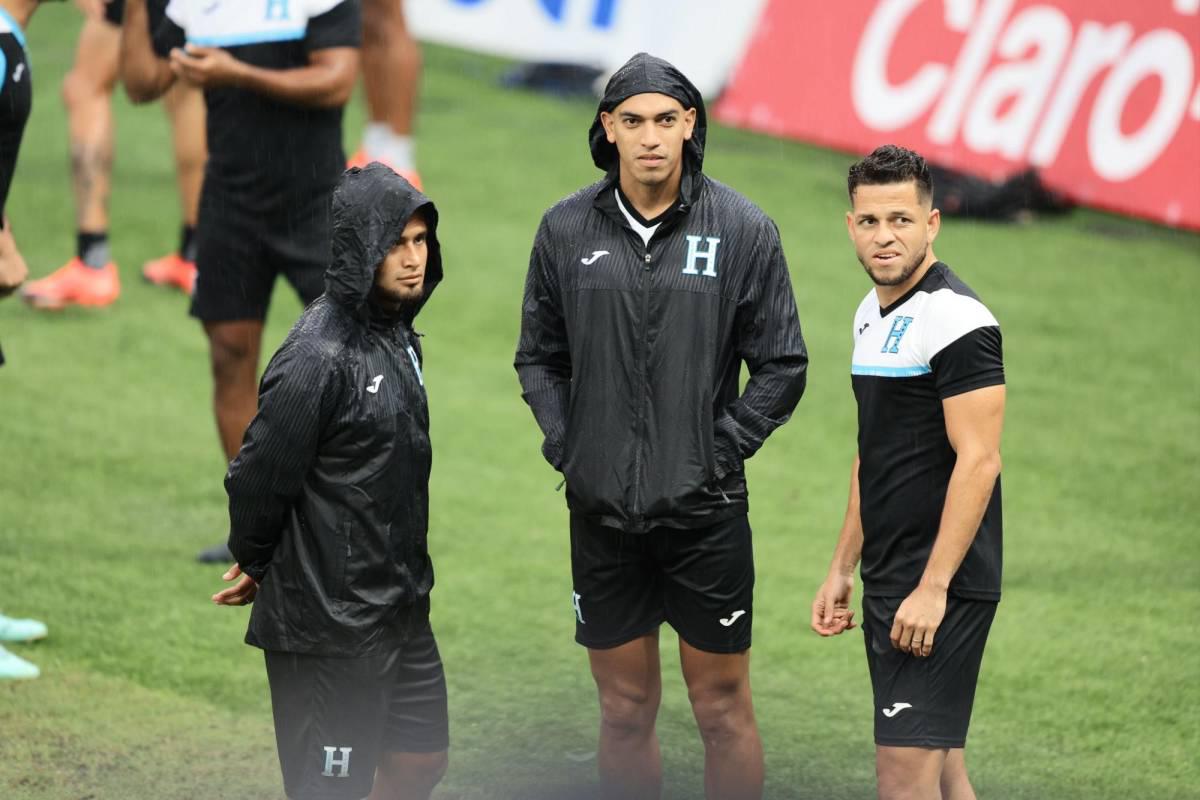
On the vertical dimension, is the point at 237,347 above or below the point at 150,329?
above

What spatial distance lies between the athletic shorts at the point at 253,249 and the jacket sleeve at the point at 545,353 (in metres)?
2.14

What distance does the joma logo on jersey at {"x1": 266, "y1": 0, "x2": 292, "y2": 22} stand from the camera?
21.6 feet

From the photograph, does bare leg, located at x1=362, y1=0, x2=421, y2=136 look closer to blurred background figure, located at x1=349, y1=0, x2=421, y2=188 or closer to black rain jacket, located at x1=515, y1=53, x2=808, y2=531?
blurred background figure, located at x1=349, y1=0, x2=421, y2=188

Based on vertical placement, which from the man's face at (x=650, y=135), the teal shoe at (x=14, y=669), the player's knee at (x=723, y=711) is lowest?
the teal shoe at (x=14, y=669)

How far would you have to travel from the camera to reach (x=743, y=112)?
13.8m

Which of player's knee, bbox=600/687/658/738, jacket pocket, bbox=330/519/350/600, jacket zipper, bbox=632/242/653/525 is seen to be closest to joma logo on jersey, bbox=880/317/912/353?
jacket zipper, bbox=632/242/653/525

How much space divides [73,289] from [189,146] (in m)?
1.09

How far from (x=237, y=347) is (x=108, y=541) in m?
1.03

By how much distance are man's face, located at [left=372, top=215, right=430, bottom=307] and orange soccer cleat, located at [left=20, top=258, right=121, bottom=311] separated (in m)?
6.16

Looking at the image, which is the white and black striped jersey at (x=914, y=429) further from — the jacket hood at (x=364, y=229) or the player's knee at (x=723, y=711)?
the jacket hood at (x=364, y=229)

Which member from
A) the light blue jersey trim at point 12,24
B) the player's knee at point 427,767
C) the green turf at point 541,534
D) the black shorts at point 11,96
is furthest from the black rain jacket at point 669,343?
the light blue jersey trim at point 12,24

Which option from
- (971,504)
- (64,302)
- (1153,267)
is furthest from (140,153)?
(971,504)

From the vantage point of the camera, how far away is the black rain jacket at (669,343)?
434 cm

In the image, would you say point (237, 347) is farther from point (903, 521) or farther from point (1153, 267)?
point (1153, 267)
